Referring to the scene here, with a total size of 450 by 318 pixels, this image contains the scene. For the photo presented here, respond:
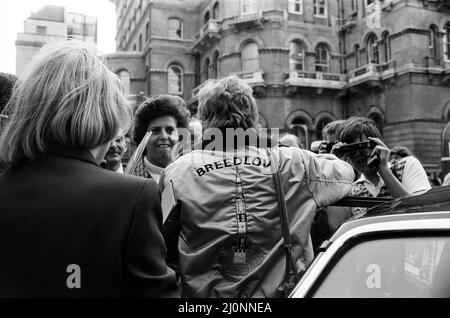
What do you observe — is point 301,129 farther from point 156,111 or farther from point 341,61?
point 156,111

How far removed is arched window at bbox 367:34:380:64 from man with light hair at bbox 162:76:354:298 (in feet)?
77.4

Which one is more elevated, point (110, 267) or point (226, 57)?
point (226, 57)

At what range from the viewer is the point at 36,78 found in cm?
156

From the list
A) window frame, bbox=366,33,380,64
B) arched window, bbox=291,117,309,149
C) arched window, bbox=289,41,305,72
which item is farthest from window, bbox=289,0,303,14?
arched window, bbox=291,117,309,149

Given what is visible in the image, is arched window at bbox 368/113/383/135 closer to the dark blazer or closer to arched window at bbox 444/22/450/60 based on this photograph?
arched window at bbox 444/22/450/60

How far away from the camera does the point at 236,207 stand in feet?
7.74

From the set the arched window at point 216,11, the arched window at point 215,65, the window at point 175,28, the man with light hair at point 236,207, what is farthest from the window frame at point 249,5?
the man with light hair at point 236,207

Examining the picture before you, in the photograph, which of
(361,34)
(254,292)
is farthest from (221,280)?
(361,34)

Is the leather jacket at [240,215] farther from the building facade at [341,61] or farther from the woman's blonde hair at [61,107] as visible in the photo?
the building facade at [341,61]

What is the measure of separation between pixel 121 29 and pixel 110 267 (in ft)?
153

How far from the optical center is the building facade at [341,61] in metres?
21.8

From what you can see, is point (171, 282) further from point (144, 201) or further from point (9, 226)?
point (9, 226)

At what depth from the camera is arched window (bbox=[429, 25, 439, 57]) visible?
22562 millimetres
